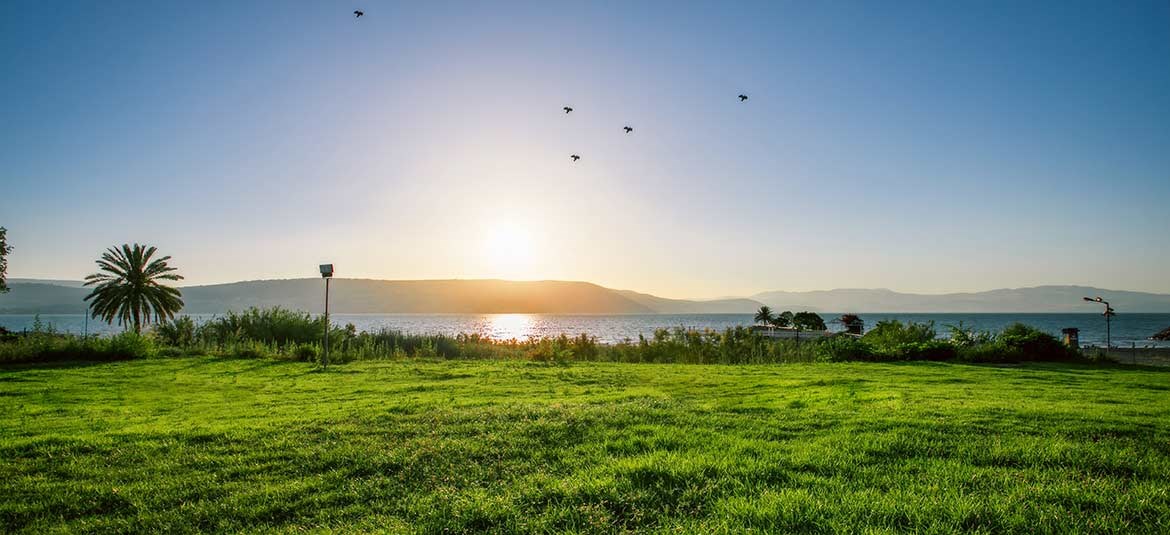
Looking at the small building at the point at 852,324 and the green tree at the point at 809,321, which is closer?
the small building at the point at 852,324

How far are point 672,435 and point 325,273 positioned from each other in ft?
49.4

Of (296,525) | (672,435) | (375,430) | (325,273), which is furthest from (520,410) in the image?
(325,273)

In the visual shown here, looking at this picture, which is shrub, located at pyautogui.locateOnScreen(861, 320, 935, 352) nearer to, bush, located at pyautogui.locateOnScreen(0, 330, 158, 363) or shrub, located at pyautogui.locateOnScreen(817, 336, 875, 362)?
shrub, located at pyautogui.locateOnScreen(817, 336, 875, 362)

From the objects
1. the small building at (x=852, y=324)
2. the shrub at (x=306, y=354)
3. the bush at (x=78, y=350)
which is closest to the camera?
the bush at (x=78, y=350)

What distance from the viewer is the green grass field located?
434cm

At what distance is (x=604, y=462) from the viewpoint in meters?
5.64

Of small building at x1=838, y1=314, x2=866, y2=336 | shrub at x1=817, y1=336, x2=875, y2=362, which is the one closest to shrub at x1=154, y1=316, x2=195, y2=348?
shrub at x1=817, y1=336, x2=875, y2=362

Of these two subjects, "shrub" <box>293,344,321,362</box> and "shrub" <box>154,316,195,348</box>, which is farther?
"shrub" <box>154,316,195,348</box>

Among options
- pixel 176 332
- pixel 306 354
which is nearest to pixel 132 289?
pixel 176 332

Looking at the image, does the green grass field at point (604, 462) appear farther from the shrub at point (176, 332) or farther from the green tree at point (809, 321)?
the green tree at point (809, 321)

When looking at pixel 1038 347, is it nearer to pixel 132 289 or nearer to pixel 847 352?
pixel 847 352

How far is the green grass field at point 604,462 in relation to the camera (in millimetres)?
4340

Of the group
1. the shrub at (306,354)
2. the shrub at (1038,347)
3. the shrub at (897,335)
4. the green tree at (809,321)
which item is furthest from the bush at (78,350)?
the green tree at (809,321)

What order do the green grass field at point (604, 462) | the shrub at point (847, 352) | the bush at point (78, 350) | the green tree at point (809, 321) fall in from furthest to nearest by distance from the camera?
the green tree at point (809, 321) → the shrub at point (847, 352) → the bush at point (78, 350) → the green grass field at point (604, 462)
